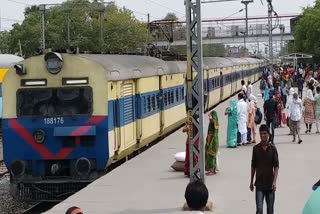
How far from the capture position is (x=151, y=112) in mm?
17828

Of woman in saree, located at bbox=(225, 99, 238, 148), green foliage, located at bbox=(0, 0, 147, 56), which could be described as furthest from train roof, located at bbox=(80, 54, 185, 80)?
green foliage, located at bbox=(0, 0, 147, 56)

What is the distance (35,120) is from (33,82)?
74 cm

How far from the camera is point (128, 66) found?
15.2m

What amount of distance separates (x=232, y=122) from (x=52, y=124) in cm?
694

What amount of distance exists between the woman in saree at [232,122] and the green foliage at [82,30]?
42.4 meters

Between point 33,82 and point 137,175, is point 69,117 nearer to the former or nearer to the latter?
point 33,82

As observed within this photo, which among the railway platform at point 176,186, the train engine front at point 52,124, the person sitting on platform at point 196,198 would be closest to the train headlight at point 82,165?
the train engine front at point 52,124

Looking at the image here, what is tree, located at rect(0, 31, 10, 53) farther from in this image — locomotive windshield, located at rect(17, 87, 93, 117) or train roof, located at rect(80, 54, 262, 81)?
locomotive windshield, located at rect(17, 87, 93, 117)

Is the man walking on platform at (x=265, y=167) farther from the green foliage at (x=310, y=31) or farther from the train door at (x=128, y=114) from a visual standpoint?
the green foliage at (x=310, y=31)

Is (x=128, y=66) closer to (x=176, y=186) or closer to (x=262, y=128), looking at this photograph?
(x=176, y=186)

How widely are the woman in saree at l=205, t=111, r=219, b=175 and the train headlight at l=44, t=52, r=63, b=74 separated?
3266 millimetres

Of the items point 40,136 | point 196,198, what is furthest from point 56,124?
point 196,198

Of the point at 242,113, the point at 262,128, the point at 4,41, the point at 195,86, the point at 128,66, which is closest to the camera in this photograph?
the point at 262,128

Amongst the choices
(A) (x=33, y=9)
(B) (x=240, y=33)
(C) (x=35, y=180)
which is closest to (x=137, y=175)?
(C) (x=35, y=180)
